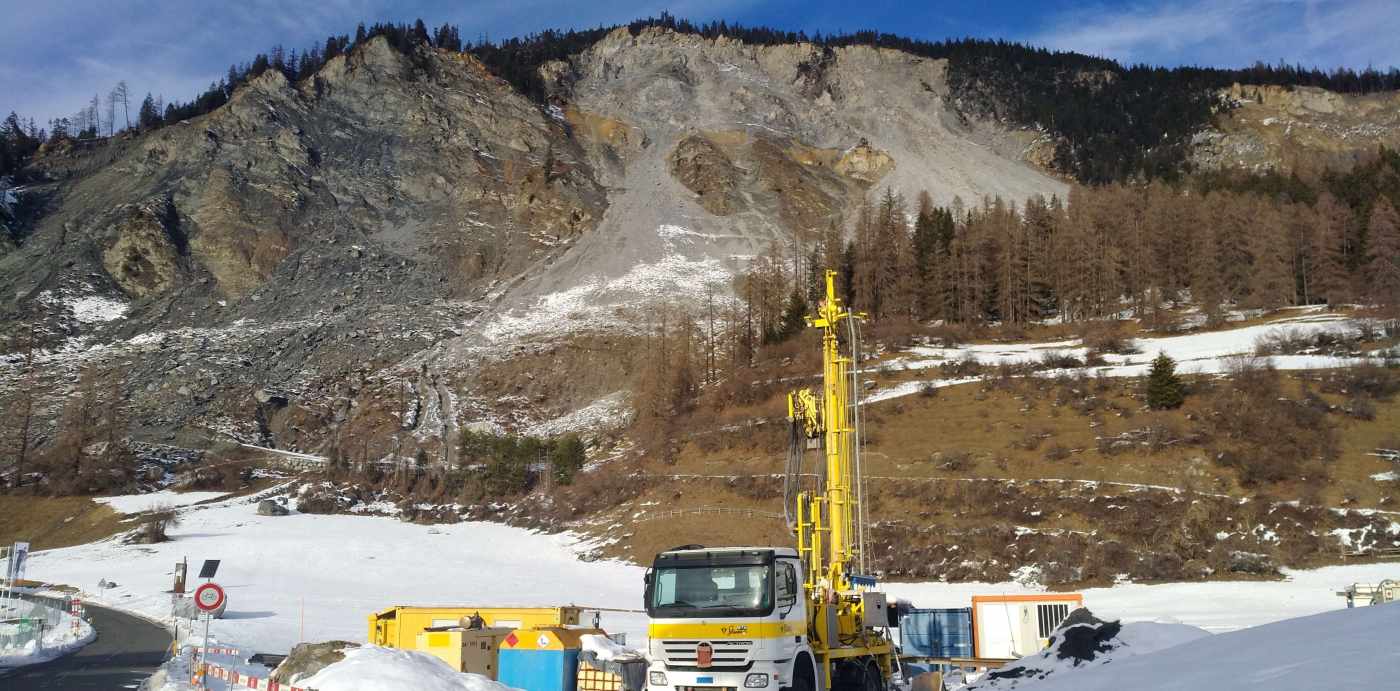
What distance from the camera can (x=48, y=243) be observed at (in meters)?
92.4

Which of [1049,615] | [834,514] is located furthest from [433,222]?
[834,514]

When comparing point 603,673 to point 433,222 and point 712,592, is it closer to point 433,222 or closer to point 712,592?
point 712,592

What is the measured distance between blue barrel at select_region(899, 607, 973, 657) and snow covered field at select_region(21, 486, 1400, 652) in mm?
4470

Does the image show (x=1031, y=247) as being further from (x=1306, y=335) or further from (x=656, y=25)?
(x=656, y=25)

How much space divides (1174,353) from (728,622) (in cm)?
4819

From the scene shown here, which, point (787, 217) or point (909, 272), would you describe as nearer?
point (909, 272)

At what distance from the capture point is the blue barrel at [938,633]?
21688 millimetres

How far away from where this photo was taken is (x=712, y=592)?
11922mm

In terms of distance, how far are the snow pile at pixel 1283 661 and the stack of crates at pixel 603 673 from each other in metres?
7.95

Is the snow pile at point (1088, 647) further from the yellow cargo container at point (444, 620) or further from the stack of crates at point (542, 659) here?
the yellow cargo container at point (444, 620)

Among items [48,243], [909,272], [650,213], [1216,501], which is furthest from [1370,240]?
[48,243]

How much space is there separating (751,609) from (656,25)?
163m

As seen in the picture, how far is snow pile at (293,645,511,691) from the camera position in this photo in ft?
36.8

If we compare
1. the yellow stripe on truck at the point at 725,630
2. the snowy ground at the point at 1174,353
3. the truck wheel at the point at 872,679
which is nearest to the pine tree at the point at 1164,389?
the snowy ground at the point at 1174,353
